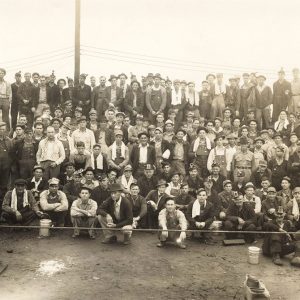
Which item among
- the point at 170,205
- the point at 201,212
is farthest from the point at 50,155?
the point at 201,212

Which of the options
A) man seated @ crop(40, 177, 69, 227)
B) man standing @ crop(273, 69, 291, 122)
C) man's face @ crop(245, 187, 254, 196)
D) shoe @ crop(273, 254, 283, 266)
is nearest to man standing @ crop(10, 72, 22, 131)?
man seated @ crop(40, 177, 69, 227)

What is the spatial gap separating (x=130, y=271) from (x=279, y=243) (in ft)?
10.1

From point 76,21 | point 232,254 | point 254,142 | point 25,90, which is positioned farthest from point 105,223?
point 76,21

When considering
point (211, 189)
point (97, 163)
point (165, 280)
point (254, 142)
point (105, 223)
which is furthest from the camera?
point (254, 142)

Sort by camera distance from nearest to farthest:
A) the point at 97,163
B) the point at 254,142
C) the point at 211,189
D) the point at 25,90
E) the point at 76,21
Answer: the point at 211,189, the point at 97,163, the point at 254,142, the point at 25,90, the point at 76,21

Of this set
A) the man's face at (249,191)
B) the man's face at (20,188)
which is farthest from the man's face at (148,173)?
the man's face at (20,188)

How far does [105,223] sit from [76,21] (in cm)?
968

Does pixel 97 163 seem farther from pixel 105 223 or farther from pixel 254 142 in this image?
pixel 254 142

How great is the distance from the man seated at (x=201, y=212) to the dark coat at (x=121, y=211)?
136 cm

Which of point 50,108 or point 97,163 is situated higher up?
point 50,108

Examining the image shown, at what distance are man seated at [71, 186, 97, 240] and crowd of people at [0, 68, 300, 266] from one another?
0.02 metres

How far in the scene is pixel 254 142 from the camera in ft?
41.9

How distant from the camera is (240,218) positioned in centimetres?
1062

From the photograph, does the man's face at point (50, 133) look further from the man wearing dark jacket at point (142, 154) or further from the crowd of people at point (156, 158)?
the man wearing dark jacket at point (142, 154)
